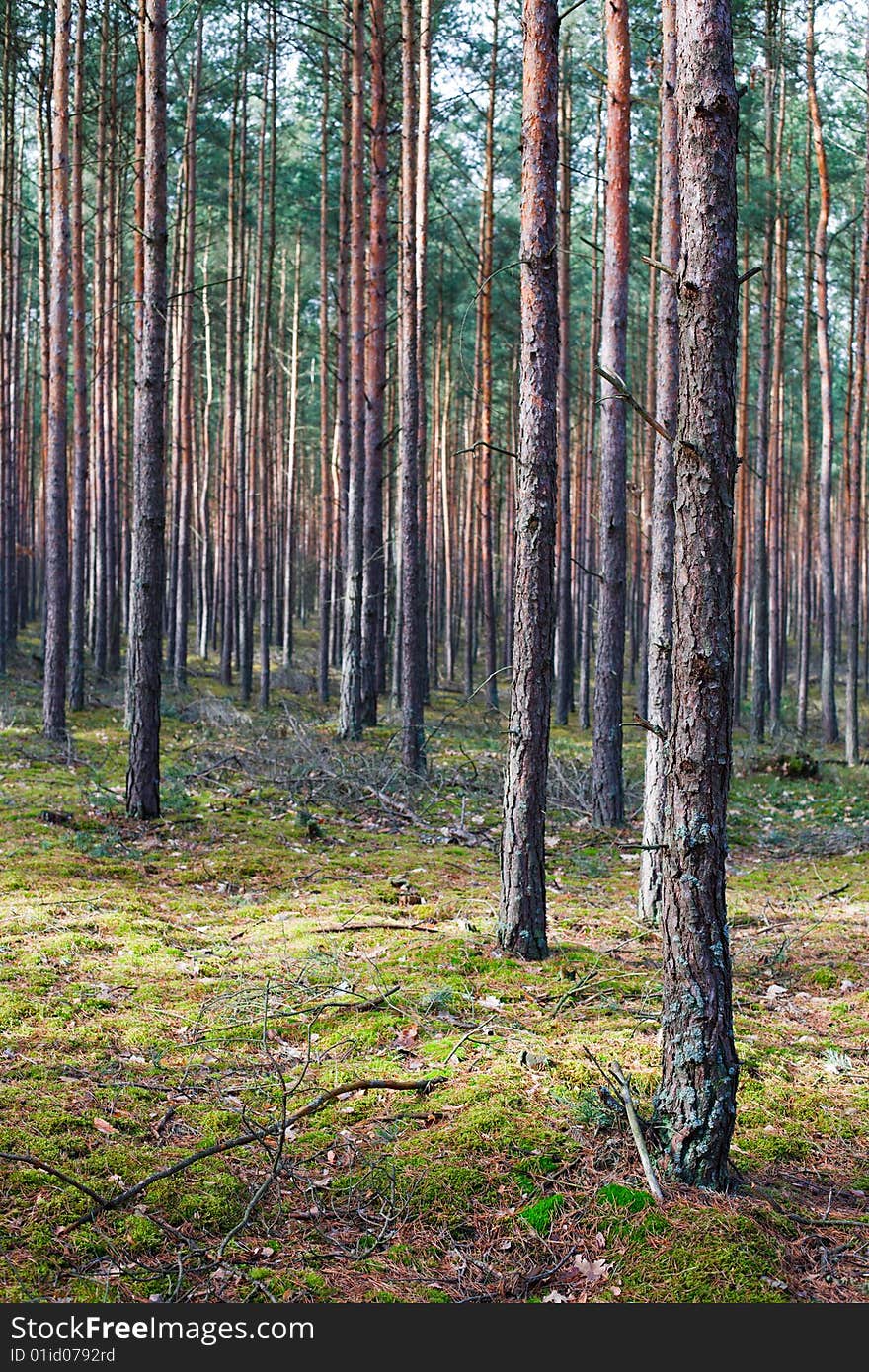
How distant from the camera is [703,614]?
3.84 m

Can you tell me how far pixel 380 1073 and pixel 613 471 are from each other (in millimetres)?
8444

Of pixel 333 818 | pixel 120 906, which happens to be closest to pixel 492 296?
pixel 333 818

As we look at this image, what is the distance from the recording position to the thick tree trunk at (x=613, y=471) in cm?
1152

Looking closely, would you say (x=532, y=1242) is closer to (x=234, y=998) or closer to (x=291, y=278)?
(x=234, y=998)

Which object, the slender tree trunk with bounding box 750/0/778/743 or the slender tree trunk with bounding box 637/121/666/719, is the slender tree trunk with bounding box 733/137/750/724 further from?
the slender tree trunk with bounding box 637/121/666/719

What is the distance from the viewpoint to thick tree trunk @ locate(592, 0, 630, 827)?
37.8 ft

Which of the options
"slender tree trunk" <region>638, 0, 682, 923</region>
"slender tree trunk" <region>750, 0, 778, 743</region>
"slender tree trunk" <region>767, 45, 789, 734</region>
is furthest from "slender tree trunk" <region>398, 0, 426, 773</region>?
"slender tree trunk" <region>750, 0, 778, 743</region>

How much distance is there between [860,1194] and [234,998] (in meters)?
3.22

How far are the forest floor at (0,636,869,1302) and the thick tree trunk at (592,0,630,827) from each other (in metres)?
1.49

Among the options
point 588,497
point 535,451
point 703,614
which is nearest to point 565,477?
point 588,497

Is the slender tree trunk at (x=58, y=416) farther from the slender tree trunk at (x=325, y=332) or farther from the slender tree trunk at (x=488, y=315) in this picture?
the slender tree trunk at (x=488, y=315)

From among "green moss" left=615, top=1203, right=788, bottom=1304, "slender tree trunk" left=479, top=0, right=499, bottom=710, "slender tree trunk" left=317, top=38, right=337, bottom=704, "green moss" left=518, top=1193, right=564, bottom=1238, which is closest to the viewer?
"green moss" left=615, top=1203, right=788, bottom=1304

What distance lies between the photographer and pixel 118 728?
53.5 feet

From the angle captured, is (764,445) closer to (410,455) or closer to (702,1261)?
(410,455)
